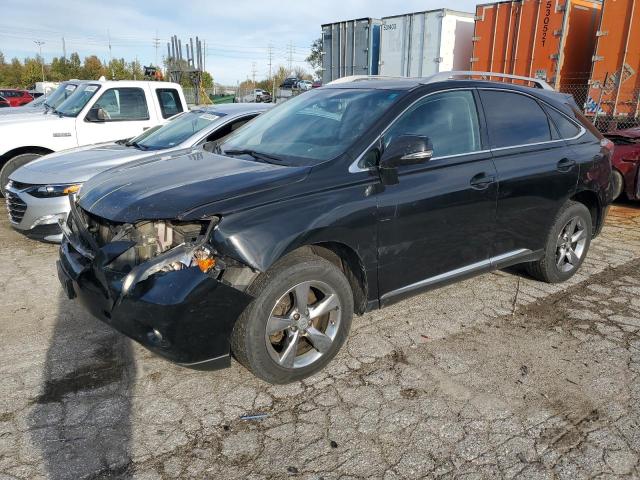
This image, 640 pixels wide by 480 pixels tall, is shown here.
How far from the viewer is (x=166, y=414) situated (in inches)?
113

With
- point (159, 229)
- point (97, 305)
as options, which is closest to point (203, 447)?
point (97, 305)

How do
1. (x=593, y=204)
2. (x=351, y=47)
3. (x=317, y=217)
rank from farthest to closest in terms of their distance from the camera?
(x=351, y=47) → (x=593, y=204) → (x=317, y=217)

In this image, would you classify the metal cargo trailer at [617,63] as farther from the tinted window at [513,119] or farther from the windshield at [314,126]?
the windshield at [314,126]

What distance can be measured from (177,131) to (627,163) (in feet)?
21.5

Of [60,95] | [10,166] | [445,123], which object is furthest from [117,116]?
[445,123]

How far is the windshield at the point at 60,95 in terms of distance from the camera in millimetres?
8719

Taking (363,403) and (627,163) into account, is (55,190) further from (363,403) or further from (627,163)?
(627,163)

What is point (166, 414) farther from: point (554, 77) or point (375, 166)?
point (554, 77)

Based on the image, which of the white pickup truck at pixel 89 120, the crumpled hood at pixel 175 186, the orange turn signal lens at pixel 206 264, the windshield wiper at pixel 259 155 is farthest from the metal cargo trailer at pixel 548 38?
the orange turn signal lens at pixel 206 264

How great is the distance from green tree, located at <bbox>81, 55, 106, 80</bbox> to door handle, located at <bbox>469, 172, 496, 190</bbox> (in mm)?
61421

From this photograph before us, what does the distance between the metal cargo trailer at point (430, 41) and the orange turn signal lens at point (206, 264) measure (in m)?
13.0

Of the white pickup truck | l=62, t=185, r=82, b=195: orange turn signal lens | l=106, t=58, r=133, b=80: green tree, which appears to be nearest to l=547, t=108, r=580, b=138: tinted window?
l=62, t=185, r=82, b=195: orange turn signal lens

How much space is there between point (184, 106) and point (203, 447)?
692cm

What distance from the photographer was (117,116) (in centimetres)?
801
